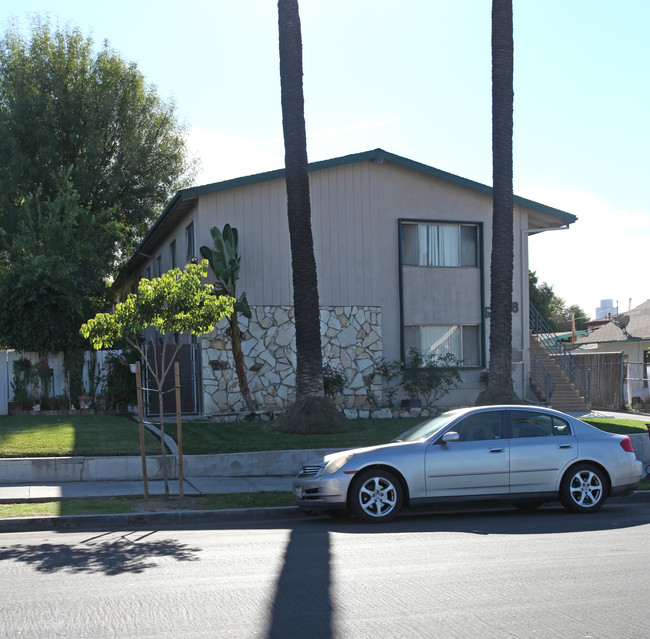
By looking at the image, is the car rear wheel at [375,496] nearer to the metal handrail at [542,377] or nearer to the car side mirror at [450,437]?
the car side mirror at [450,437]

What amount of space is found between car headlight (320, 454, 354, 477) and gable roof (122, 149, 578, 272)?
10.7m

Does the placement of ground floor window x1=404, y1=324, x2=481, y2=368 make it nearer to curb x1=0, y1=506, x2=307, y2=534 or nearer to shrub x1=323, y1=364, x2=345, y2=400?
shrub x1=323, y1=364, x2=345, y2=400

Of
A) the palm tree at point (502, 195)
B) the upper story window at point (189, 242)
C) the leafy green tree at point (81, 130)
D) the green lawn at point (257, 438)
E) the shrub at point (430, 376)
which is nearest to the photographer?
the green lawn at point (257, 438)

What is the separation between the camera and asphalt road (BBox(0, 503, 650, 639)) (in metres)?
5.48

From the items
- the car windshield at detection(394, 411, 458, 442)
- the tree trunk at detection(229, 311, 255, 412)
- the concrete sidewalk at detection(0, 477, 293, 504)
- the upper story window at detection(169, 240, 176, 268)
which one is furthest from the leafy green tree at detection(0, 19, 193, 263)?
the car windshield at detection(394, 411, 458, 442)

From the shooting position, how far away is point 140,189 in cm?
3297

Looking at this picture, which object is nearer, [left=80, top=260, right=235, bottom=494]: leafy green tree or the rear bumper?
the rear bumper

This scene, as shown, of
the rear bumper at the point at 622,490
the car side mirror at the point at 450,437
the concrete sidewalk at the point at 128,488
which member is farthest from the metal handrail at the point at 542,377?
the car side mirror at the point at 450,437

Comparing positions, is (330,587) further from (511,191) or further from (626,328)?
(626,328)

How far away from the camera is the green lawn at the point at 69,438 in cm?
1366

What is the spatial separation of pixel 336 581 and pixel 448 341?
16.1 meters

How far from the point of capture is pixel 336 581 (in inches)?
266

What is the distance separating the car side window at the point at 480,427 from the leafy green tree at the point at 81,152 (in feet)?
55.5

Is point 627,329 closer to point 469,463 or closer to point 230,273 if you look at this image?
point 230,273
